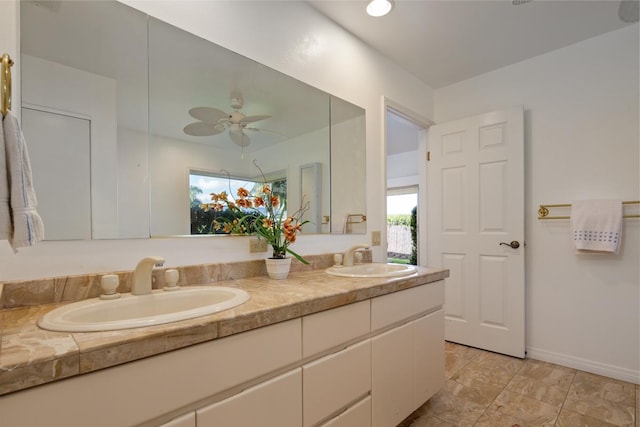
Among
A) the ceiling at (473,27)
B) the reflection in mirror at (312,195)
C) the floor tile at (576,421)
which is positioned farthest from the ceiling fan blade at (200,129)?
the floor tile at (576,421)

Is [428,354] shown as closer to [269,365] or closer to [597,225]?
[269,365]

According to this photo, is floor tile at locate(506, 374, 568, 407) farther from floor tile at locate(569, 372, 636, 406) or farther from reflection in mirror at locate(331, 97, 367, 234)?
reflection in mirror at locate(331, 97, 367, 234)

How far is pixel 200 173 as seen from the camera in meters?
1.42

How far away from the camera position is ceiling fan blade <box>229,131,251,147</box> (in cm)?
155

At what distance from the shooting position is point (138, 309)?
1048mm

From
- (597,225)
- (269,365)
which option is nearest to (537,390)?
(597,225)

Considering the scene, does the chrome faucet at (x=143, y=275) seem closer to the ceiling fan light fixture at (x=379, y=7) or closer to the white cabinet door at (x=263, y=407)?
the white cabinet door at (x=263, y=407)

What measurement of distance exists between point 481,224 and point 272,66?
82.0 inches

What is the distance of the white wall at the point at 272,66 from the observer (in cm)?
101

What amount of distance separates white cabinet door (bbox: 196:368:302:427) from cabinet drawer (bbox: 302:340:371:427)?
4 centimetres

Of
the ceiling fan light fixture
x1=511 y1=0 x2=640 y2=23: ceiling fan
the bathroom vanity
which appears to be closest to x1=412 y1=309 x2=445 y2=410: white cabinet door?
the bathroom vanity

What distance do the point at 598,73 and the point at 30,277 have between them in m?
3.41

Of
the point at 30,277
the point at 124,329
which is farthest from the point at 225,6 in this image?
the point at 124,329

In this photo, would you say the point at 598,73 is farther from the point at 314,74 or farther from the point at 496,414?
the point at 496,414
